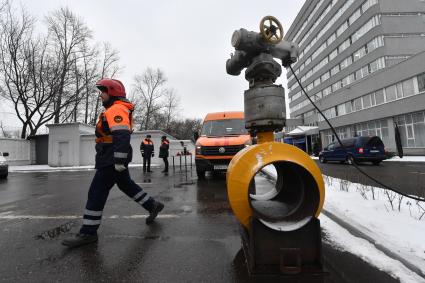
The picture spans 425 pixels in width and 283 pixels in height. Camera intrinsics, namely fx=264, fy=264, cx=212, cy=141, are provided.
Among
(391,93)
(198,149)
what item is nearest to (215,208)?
(198,149)

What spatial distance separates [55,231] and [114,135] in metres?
1.73

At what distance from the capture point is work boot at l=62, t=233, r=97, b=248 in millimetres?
3047

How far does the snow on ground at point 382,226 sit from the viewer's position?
2468mm

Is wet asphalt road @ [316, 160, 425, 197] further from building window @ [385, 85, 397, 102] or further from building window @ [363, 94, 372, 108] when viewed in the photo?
building window @ [363, 94, 372, 108]

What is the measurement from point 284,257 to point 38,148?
31.4 m

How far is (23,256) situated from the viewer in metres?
2.81

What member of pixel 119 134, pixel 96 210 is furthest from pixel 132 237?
pixel 119 134

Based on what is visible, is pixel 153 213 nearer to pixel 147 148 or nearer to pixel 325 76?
pixel 147 148

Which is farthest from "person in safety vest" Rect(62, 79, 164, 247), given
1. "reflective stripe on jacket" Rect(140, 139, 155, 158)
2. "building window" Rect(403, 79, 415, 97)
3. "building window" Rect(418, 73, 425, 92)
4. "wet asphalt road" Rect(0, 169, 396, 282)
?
"building window" Rect(403, 79, 415, 97)

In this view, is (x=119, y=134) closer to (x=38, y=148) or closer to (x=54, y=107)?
(x=38, y=148)

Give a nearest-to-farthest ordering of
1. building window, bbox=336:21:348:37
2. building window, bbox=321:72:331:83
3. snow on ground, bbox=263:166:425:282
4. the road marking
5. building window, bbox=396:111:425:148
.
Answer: snow on ground, bbox=263:166:425:282 < the road marking < building window, bbox=396:111:425:148 < building window, bbox=336:21:348:37 < building window, bbox=321:72:331:83

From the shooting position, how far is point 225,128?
32.3 ft

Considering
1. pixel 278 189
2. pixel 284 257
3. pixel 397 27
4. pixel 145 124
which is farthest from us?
pixel 145 124

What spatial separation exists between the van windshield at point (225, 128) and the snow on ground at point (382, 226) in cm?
505
